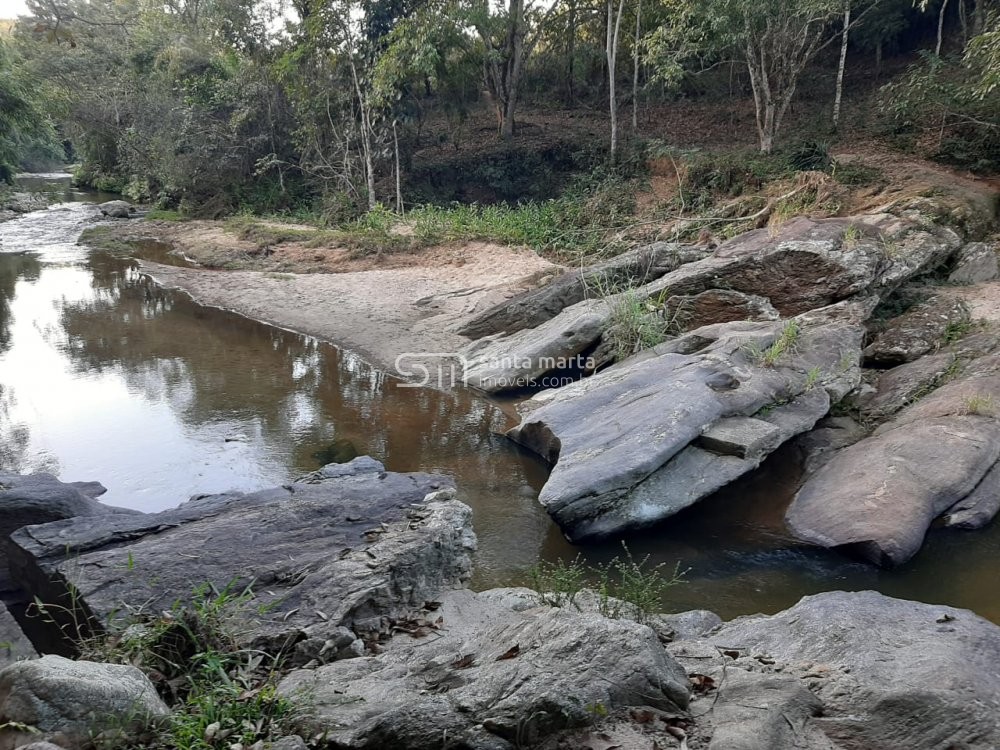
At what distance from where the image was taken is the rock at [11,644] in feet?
10.9

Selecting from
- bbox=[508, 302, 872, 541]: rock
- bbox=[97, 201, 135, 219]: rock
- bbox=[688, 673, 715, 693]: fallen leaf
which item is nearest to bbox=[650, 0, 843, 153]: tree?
bbox=[508, 302, 872, 541]: rock

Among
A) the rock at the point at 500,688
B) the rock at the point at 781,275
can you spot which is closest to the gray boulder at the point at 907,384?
the rock at the point at 781,275

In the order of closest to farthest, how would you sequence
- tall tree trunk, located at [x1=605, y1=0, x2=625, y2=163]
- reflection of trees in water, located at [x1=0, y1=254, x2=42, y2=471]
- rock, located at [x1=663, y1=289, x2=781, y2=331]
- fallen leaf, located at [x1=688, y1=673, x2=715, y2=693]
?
fallen leaf, located at [x1=688, y1=673, x2=715, y2=693]
reflection of trees in water, located at [x1=0, y1=254, x2=42, y2=471]
rock, located at [x1=663, y1=289, x2=781, y2=331]
tall tree trunk, located at [x1=605, y1=0, x2=625, y2=163]

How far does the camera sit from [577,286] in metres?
11.0

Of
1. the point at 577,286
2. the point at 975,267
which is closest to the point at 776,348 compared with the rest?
the point at 577,286

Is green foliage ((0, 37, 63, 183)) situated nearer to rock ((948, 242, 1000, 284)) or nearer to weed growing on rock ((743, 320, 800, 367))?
weed growing on rock ((743, 320, 800, 367))

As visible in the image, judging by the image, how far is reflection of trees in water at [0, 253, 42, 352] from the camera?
42.2 feet

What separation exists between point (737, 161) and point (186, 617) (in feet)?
48.1

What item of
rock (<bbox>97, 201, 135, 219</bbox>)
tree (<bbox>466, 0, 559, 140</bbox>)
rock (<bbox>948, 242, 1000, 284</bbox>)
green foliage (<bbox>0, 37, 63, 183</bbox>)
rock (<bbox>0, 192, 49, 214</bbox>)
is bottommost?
rock (<bbox>948, 242, 1000, 284</bbox>)

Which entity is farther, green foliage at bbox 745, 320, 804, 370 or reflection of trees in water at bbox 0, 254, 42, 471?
reflection of trees in water at bbox 0, 254, 42, 471

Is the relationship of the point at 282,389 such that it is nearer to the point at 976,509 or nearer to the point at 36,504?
the point at 36,504

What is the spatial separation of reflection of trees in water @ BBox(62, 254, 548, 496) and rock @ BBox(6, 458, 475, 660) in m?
2.35

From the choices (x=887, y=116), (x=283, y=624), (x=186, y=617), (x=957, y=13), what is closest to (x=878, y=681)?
(x=283, y=624)

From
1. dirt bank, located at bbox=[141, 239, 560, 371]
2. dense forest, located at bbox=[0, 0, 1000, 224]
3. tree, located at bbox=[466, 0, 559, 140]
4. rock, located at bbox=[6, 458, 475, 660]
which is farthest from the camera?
tree, located at bbox=[466, 0, 559, 140]
